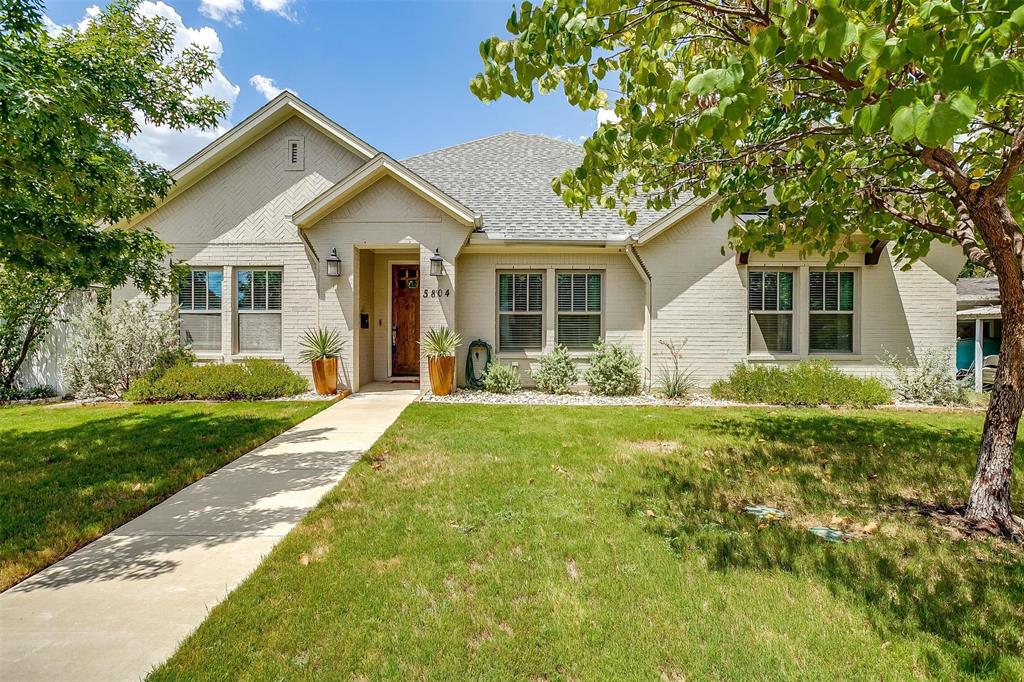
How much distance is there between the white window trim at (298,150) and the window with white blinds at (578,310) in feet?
21.5

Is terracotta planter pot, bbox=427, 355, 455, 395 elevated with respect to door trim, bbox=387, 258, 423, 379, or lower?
lower

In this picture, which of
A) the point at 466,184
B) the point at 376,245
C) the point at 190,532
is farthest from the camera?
the point at 466,184

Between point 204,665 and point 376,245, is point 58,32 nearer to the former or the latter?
point 376,245

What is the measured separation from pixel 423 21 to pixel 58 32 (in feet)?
21.4

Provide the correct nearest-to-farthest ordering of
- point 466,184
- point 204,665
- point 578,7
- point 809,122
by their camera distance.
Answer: point 204,665
point 578,7
point 809,122
point 466,184

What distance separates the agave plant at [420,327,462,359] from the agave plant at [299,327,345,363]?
1910mm

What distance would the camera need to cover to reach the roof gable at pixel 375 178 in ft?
30.2

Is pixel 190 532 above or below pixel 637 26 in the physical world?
below

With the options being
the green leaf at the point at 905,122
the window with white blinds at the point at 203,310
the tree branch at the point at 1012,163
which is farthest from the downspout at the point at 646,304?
the window with white blinds at the point at 203,310

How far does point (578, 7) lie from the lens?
268cm

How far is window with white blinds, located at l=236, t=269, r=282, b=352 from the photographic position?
402 inches

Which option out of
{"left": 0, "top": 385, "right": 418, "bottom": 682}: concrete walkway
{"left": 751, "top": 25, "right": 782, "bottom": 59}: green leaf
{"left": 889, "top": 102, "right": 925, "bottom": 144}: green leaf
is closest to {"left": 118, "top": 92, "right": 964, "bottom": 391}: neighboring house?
{"left": 0, "top": 385, "right": 418, "bottom": 682}: concrete walkway

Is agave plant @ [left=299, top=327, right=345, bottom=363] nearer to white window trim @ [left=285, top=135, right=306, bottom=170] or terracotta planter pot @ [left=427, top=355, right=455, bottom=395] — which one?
terracotta planter pot @ [left=427, top=355, right=455, bottom=395]

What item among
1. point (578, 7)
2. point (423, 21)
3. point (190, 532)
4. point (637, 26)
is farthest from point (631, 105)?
point (423, 21)
